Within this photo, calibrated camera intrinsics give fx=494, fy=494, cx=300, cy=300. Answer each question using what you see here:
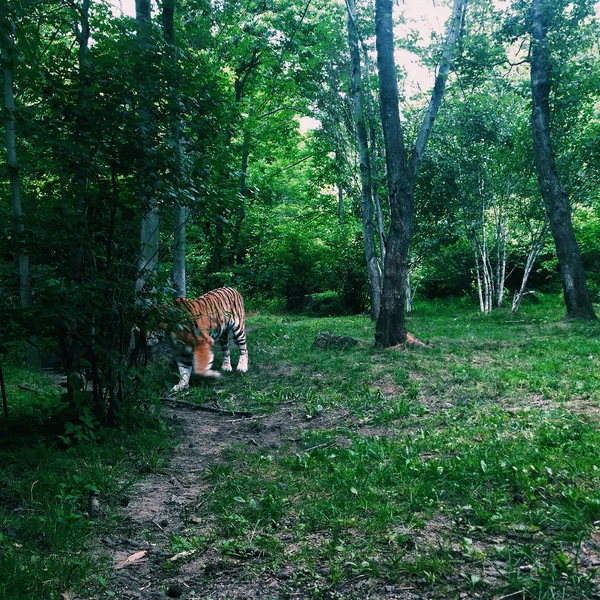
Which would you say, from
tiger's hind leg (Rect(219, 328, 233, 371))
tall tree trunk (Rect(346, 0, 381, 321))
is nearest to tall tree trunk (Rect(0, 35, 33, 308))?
tiger's hind leg (Rect(219, 328, 233, 371))

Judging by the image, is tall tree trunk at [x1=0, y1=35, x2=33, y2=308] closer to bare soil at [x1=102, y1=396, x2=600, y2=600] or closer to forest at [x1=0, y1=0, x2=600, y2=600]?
forest at [x1=0, y1=0, x2=600, y2=600]

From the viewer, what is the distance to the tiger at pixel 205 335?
6.27 metres

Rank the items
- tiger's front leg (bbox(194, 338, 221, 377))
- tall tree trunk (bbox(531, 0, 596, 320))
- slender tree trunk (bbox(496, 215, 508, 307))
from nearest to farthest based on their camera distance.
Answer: tiger's front leg (bbox(194, 338, 221, 377)) < tall tree trunk (bbox(531, 0, 596, 320)) < slender tree trunk (bbox(496, 215, 508, 307))

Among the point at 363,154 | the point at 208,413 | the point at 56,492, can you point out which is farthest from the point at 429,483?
the point at 363,154

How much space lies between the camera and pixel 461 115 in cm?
1438

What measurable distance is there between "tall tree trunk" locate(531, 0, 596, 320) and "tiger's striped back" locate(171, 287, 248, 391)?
7.70 m

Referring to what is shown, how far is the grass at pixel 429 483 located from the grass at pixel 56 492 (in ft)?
2.12

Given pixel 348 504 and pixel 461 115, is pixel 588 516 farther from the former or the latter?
pixel 461 115

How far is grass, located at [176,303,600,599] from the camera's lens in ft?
7.88

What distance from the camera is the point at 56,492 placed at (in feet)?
10.3

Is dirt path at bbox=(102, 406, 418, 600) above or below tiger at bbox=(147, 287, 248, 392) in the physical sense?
below

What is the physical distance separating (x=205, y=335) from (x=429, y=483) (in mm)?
4046

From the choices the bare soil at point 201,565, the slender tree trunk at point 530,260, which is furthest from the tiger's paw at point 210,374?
the slender tree trunk at point 530,260

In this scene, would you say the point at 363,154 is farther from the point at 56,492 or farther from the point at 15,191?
the point at 56,492
